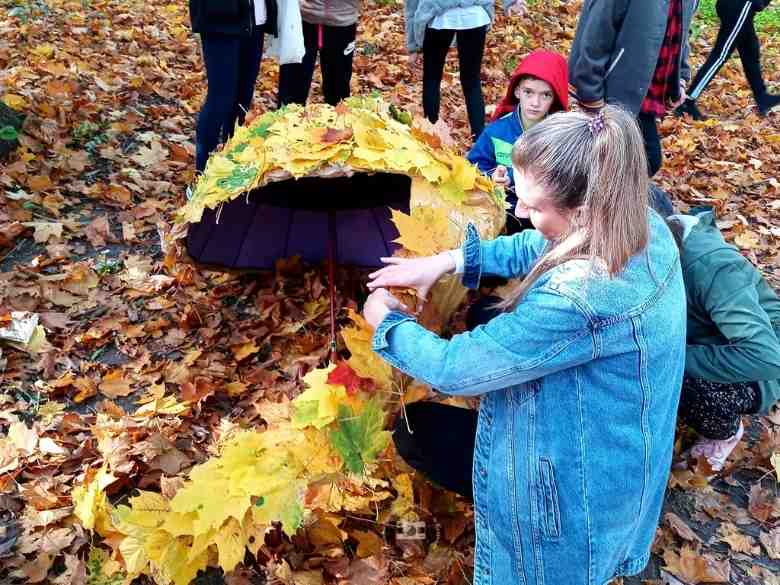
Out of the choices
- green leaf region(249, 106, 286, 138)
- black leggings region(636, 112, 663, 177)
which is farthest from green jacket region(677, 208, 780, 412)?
green leaf region(249, 106, 286, 138)

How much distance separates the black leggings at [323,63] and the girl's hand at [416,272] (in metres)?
2.69

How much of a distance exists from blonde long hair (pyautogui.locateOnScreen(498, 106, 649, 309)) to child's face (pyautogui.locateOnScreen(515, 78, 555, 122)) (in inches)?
75.1

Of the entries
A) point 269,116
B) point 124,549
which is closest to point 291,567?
point 124,549

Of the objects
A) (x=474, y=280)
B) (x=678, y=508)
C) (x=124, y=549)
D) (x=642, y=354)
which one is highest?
(x=642, y=354)

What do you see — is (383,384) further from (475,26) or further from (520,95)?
(475,26)

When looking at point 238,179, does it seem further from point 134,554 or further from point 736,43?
point 736,43

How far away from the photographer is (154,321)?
321 cm

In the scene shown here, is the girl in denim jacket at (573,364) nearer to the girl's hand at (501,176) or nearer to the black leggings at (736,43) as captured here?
the girl's hand at (501,176)

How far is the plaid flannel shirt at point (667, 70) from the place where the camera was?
336 centimetres

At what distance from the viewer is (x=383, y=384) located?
6.23ft

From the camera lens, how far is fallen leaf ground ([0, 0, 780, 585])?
2.25m

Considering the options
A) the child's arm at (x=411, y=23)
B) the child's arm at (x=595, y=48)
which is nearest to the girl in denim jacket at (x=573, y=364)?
the child's arm at (x=595, y=48)

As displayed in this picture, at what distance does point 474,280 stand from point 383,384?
468 millimetres

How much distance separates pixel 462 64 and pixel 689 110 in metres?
3.08
